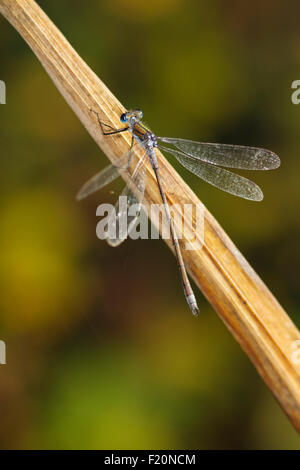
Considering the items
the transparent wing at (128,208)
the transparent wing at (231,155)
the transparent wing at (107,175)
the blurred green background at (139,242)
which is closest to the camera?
the transparent wing at (107,175)

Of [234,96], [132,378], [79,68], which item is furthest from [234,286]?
[234,96]

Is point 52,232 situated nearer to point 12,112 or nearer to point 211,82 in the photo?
point 12,112

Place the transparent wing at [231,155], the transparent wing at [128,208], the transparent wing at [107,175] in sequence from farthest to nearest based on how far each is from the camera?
1. the transparent wing at [231,155]
2. the transparent wing at [128,208]
3. the transparent wing at [107,175]

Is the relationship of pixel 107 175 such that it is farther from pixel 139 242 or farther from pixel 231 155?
pixel 139 242

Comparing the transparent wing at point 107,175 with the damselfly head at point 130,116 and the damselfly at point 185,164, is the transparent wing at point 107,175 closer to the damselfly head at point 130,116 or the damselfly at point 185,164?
the damselfly at point 185,164

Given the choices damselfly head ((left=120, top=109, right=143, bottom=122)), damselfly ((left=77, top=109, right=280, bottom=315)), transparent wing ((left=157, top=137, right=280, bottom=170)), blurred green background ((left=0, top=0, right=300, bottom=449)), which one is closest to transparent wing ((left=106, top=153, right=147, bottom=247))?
damselfly ((left=77, top=109, right=280, bottom=315))

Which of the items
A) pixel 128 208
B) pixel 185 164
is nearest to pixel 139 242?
pixel 185 164

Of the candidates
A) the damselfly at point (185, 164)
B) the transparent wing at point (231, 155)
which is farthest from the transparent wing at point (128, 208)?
the transparent wing at point (231, 155)

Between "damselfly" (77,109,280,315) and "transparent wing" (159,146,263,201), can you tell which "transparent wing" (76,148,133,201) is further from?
"transparent wing" (159,146,263,201)
